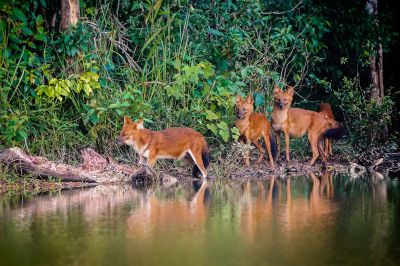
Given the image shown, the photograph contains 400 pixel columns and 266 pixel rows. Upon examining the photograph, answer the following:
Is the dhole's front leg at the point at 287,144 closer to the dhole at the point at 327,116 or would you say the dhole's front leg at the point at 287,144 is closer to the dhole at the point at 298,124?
the dhole at the point at 298,124

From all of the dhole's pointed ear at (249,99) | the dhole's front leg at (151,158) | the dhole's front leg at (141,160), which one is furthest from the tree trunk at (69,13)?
the dhole's pointed ear at (249,99)

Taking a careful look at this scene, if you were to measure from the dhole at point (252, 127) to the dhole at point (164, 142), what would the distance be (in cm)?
149

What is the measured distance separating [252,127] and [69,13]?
3.98 meters

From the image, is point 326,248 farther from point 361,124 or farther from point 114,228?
point 361,124

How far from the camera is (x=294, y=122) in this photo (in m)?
17.0

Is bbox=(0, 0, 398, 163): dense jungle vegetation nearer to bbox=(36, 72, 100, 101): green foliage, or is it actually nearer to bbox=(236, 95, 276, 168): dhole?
bbox=(36, 72, 100, 101): green foliage

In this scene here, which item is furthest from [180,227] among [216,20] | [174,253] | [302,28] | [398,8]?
[398,8]

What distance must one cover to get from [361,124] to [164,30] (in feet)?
15.3

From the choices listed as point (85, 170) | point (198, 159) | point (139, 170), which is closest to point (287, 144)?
point (198, 159)

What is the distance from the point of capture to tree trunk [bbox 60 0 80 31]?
610 inches

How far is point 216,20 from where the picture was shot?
17641 mm

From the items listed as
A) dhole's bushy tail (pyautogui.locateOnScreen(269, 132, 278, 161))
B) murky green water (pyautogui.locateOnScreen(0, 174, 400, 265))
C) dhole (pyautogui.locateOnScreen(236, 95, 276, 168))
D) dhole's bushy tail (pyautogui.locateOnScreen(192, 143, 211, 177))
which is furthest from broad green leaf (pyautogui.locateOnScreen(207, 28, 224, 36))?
→ murky green water (pyautogui.locateOnScreen(0, 174, 400, 265))

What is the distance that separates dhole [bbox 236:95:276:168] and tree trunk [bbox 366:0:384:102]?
3.98 m

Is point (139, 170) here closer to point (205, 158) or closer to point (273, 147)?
point (205, 158)
